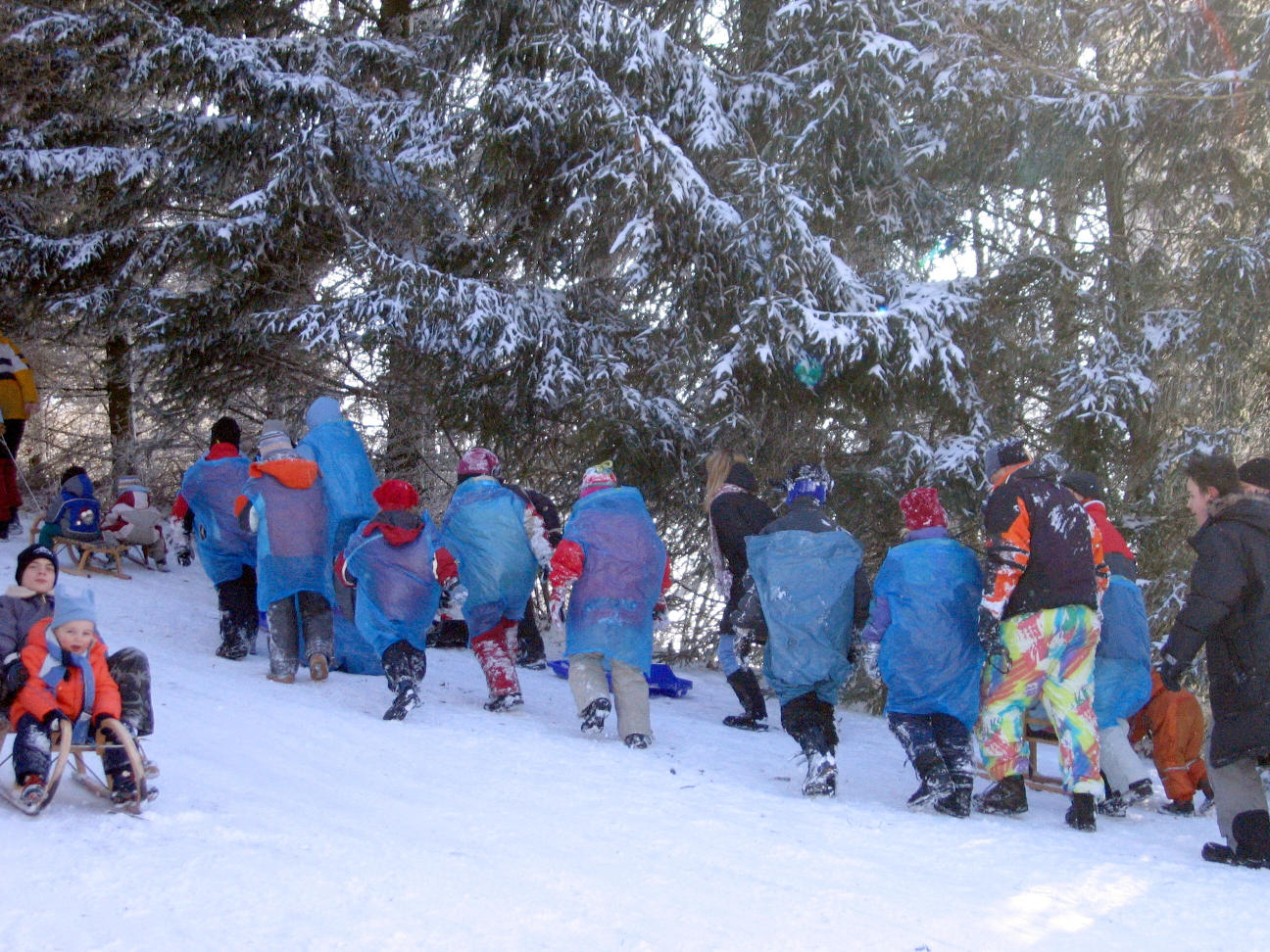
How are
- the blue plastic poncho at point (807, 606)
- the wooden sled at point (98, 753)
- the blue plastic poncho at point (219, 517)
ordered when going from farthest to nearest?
the blue plastic poncho at point (219, 517)
the blue plastic poncho at point (807, 606)
the wooden sled at point (98, 753)

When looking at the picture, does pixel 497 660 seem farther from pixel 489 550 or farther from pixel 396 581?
pixel 396 581

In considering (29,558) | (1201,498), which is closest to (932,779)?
(1201,498)

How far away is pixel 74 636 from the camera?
4246 millimetres

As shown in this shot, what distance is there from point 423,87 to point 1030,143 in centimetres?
524

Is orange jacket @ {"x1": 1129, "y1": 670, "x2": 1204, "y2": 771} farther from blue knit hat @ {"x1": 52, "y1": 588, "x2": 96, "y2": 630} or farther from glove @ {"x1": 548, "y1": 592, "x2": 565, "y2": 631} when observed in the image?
Result: blue knit hat @ {"x1": 52, "y1": 588, "x2": 96, "y2": 630}

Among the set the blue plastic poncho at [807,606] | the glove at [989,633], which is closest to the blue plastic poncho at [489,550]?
the blue plastic poncho at [807,606]

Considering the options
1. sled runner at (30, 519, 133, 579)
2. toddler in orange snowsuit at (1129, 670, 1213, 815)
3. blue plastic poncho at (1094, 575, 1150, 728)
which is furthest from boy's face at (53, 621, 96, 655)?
sled runner at (30, 519, 133, 579)

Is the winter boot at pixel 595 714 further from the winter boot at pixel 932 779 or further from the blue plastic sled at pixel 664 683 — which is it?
the blue plastic sled at pixel 664 683

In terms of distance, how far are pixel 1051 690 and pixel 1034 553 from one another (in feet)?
2.08

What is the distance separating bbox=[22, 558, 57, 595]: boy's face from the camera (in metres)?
4.41

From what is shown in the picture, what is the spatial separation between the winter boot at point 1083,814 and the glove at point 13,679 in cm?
438

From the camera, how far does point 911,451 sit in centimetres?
842

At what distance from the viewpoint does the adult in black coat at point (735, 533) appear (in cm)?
745

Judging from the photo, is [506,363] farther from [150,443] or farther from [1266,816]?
[1266,816]
